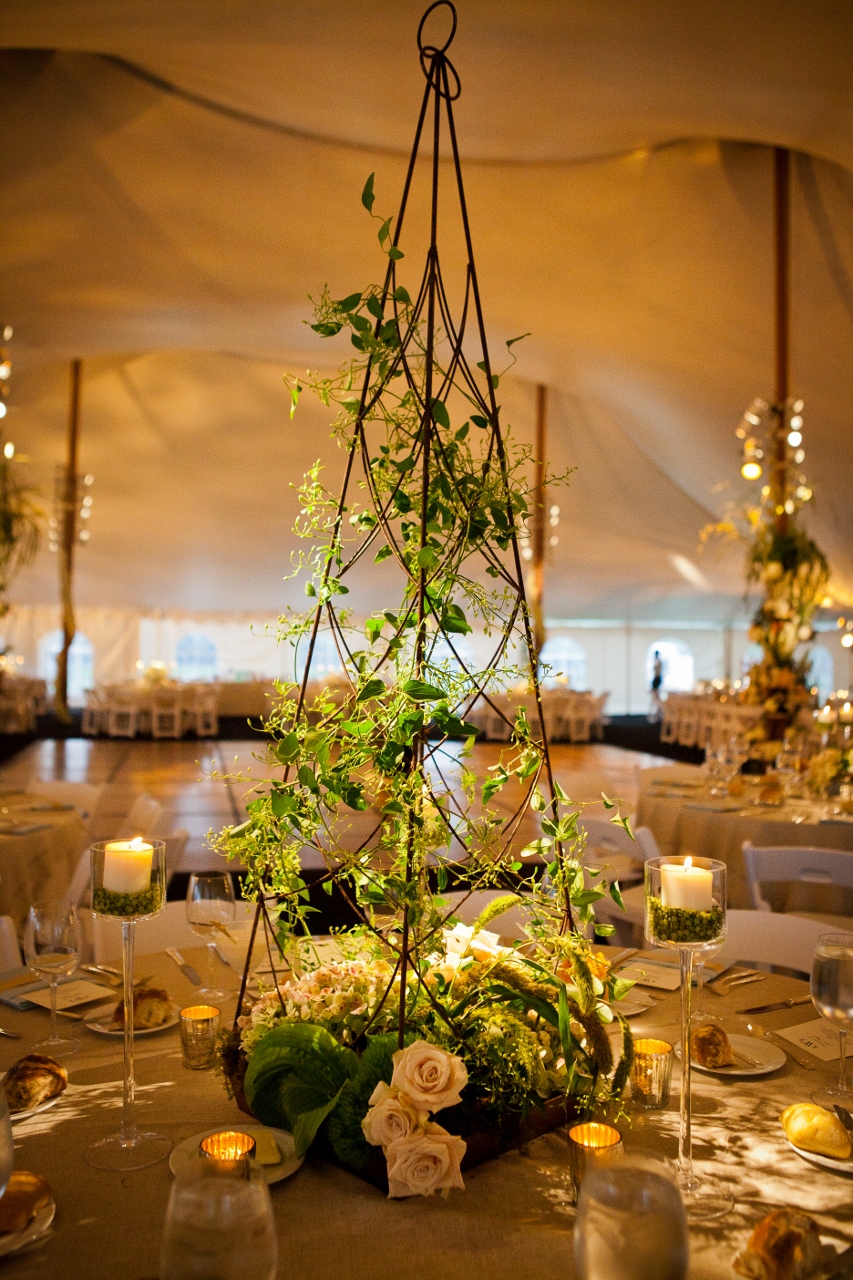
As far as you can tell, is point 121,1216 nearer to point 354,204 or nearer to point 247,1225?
point 247,1225

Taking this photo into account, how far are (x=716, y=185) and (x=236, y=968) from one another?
22.5 ft

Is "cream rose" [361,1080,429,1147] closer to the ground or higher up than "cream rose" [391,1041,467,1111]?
closer to the ground

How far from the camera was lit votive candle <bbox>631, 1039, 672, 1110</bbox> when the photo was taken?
142 centimetres

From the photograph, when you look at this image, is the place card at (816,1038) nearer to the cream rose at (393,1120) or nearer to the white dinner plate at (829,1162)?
the white dinner plate at (829,1162)

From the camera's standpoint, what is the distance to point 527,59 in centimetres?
501

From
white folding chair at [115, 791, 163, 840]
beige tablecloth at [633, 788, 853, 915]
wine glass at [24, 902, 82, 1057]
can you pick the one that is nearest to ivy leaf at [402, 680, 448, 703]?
wine glass at [24, 902, 82, 1057]

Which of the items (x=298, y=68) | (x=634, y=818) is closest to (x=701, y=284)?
(x=298, y=68)

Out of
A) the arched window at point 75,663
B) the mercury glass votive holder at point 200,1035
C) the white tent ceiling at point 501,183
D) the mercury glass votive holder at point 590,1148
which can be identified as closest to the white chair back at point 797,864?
the white tent ceiling at point 501,183

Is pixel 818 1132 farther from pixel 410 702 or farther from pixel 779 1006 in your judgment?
pixel 410 702

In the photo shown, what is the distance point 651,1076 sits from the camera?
143 centimetres

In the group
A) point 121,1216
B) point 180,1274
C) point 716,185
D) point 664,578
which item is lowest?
point 121,1216

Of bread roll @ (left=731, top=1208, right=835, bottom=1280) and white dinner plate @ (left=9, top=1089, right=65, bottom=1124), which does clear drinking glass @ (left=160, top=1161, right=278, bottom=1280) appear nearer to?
bread roll @ (left=731, top=1208, right=835, bottom=1280)

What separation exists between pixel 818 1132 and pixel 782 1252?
0.31 m

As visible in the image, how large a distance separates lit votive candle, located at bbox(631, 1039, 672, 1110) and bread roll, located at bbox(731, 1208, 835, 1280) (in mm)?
343
